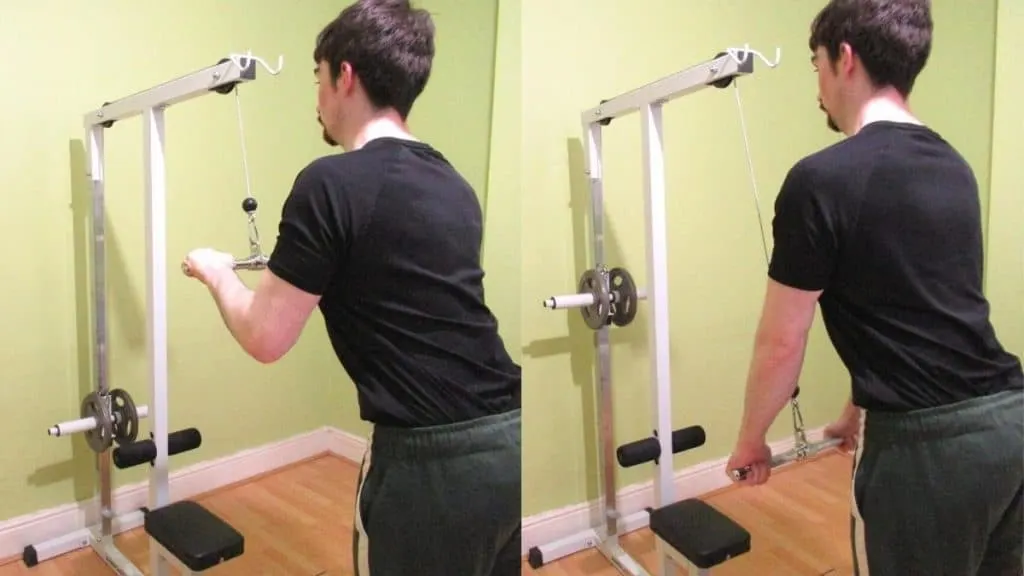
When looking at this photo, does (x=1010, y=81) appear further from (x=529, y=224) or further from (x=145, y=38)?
(x=145, y=38)

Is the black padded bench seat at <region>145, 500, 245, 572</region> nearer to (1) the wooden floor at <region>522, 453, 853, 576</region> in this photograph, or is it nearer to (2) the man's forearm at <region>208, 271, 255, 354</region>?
(2) the man's forearm at <region>208, 271, 255, 354</region>

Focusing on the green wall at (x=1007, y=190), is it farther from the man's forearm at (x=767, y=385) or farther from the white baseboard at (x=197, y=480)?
the white baseboard at (x=197, y=480)

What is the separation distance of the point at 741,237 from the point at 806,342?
21cm

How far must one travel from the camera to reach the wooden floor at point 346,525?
114 centimetres

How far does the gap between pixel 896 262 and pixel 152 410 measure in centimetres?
115

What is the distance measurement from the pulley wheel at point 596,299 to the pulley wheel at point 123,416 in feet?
2.69

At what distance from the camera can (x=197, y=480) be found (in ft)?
4.10

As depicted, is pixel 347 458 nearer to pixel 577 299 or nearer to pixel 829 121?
pixel 577 299

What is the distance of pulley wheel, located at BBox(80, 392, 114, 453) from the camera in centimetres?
131

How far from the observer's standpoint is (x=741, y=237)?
1.11 metres

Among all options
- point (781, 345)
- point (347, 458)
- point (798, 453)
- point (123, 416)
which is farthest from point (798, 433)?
point (123, 416)

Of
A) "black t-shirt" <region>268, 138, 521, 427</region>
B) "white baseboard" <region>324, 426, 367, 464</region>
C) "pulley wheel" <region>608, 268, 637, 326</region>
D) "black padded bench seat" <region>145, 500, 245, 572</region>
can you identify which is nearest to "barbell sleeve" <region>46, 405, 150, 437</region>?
"black padded bench seat" <region>145, 500, 245, 572</region>

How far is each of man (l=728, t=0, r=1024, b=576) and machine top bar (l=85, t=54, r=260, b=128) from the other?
2.59 feet

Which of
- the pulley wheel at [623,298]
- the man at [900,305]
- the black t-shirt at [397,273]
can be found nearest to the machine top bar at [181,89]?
the black t-shirt at [397,273]
